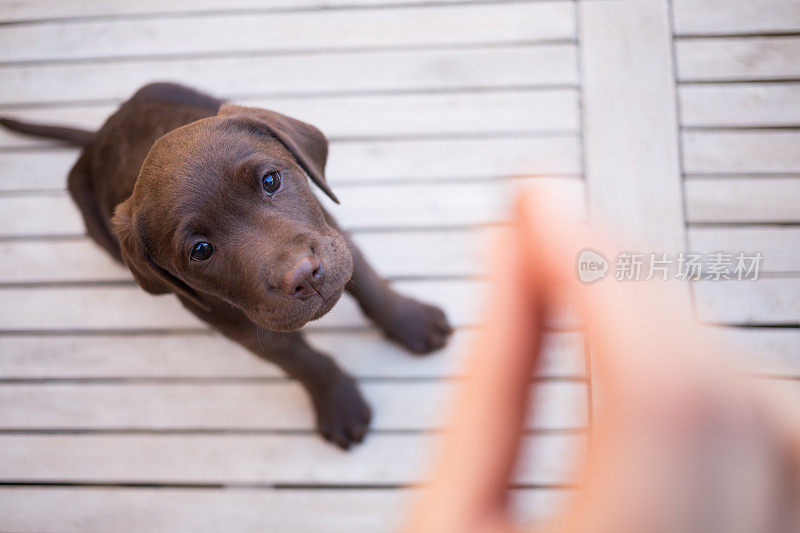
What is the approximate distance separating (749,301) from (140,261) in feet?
7.69

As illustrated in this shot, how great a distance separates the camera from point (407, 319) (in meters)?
2.45

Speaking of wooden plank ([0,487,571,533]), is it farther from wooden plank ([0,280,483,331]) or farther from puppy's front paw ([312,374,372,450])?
wooden plank ([0,280,483,331])

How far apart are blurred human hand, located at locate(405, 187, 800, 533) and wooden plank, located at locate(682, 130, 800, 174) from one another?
1.49m

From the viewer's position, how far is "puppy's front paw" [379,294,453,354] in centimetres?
244

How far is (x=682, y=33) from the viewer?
8.95 feet

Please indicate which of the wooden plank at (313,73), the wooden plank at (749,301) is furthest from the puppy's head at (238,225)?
the wooden plank at (749,301)

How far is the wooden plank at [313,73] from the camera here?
2756 millimetres

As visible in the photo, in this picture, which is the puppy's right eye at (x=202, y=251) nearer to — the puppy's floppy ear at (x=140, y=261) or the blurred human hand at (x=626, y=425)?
the puppy's floppy ear at (x=140, y=261)

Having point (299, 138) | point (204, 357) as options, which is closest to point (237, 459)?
point (204, 357)

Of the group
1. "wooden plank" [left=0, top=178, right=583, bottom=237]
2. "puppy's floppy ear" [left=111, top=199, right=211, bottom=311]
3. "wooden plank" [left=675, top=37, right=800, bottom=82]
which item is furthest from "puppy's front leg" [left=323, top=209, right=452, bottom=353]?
"wooden plank" [left=675, top=37, right=800, bottom=82]

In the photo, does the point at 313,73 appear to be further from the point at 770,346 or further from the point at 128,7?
the point at 770,346

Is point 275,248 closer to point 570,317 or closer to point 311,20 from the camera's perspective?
point 570,317

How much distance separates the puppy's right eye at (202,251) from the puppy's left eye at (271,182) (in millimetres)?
221

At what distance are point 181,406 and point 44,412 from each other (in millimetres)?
633
